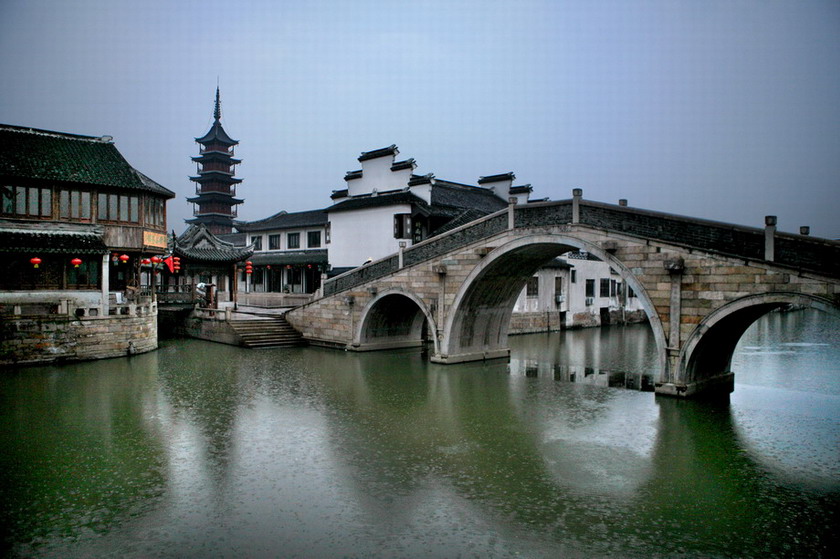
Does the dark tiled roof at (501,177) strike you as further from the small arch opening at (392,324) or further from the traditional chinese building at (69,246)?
the traditional chinese building at (69,246)

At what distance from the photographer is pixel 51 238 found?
21859 millimetres

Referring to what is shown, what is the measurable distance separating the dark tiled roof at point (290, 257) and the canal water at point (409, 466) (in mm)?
18613

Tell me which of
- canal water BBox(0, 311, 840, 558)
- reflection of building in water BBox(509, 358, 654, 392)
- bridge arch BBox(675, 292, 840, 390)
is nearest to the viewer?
canal water BBox(0, 311, 840, 558)

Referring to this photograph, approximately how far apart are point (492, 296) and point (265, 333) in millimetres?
10882

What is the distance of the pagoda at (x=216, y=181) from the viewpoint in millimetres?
58562

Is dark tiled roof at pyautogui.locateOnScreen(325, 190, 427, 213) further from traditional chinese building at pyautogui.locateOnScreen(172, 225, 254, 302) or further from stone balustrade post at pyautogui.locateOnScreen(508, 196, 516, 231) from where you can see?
stone balustrade post at pyautogui.locateOnScreen(508, 196, 516, 231)

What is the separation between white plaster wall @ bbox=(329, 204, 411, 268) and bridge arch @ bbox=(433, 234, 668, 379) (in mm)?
8874

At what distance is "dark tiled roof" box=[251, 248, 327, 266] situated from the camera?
1468 inches

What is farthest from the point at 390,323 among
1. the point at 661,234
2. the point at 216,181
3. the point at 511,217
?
the point at 216,181

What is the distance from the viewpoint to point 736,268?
44.8ft

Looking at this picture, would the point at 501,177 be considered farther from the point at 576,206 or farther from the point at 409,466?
the point at 409,466

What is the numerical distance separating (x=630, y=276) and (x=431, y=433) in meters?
7.06

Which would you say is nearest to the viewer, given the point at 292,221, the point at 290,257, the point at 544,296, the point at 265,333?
the point at 265,333

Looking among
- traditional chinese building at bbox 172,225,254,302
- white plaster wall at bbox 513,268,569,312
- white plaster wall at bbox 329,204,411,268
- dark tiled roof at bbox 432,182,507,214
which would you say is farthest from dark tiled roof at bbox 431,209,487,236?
traditional chinese building at bbox 172,225,254,302
